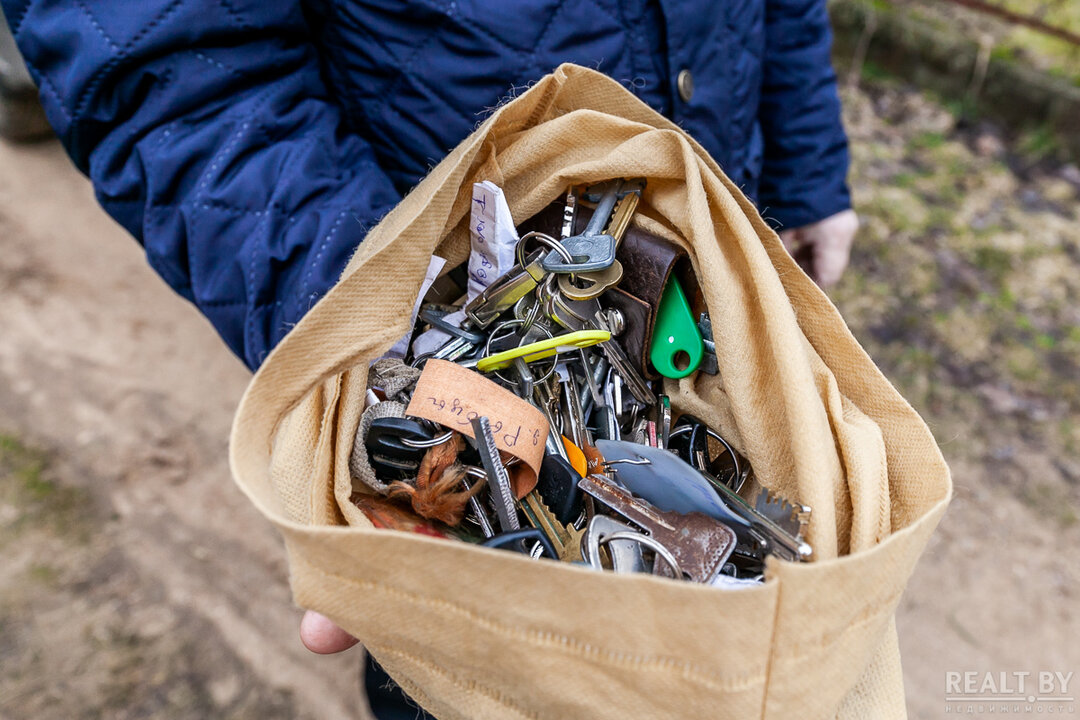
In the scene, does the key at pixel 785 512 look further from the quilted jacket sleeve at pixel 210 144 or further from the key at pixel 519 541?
the quilted jacket sleeve at pixel 210 144

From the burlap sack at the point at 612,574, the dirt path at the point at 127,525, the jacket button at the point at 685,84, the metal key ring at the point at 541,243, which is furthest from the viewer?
the dirt path at the point at 127,525

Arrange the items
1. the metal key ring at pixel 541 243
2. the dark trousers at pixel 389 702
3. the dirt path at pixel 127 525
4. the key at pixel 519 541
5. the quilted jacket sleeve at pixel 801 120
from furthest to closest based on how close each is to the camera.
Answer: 1. the dirt path at pixel 127 525
2. the quilted jacket sleeve at pixel 801 120
3. the dark trousers at pixel 389 702
4. the metal key ring at pixel 541 243
5. the key at pixel 519 541

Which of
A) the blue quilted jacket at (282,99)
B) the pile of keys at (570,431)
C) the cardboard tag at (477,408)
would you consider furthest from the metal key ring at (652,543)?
the blue quilted jacket at (282,99)

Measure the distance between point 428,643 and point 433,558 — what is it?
12 cm

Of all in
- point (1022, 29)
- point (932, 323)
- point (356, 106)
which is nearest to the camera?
point (356, 106)

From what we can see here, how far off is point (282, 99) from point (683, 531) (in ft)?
2.35

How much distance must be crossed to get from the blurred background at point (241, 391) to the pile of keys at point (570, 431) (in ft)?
3.87

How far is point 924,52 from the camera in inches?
134

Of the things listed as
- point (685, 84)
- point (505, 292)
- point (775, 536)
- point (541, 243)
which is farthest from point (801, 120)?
point (775, 536)

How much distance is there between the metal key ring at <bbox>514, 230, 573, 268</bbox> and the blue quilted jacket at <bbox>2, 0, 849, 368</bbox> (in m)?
0.20

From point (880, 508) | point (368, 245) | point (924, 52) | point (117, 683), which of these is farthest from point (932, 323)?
point (117, 683)

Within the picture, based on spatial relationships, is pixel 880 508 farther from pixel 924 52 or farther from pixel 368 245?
pixel 924 52

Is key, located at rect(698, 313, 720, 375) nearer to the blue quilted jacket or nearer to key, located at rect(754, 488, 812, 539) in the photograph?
key, located at rect(754, 488, 812, 539)

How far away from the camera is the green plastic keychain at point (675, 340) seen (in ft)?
2.78
